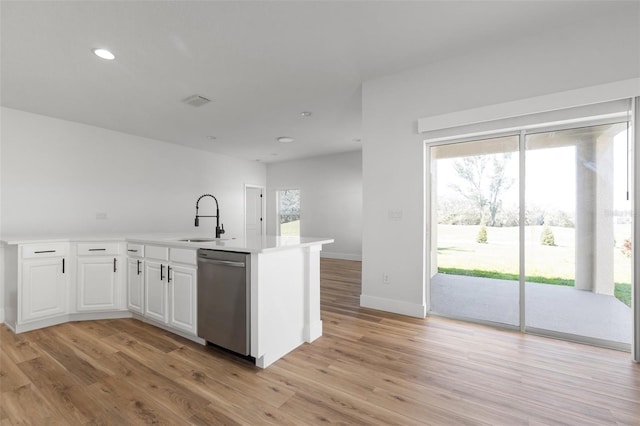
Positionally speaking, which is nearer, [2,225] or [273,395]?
[273,395]

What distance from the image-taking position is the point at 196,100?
3645 mm

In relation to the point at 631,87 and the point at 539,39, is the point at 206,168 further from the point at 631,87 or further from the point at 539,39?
the point at 631,87

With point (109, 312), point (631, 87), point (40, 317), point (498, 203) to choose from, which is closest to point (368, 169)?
point (498, 203)

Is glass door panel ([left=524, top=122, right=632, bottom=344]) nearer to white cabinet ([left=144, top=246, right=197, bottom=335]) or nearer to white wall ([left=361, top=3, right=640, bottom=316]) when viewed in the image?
white wall ([left=361, top=3, right=640, bottom=316])

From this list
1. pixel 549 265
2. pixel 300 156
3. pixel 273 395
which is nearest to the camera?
pixel 273 395

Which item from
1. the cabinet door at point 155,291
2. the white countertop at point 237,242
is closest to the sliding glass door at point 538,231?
the white countertop at point 237,242

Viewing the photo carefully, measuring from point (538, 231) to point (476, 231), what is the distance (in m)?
0.52

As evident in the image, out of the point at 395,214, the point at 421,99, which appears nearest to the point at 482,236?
the point at 395,214

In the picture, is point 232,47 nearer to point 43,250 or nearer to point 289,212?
point 43,250

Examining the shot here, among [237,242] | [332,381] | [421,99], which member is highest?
[421,99]

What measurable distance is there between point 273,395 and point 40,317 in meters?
2.78

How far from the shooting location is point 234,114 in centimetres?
423

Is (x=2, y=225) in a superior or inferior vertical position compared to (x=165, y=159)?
inferior

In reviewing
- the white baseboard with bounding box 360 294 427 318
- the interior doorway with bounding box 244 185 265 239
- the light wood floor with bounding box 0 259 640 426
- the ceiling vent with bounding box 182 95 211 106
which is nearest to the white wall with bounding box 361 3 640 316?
the white baseboard with bounding box 360 294 427 318
